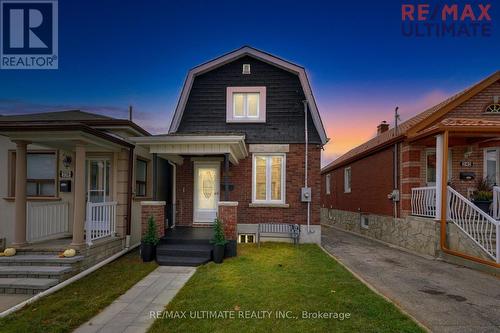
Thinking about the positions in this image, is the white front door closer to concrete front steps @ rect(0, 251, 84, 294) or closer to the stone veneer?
concrete front steps @ rect(0, 251, 84, 294)

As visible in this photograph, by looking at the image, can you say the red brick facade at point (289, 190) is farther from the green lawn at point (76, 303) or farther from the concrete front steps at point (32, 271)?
the concrete front steps at point (32, 271)

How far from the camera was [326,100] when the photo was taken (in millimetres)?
16094

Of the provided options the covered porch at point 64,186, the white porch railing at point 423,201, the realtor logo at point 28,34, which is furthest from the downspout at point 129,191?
the white porch railing at point 423,201

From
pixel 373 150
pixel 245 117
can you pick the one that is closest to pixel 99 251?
pixel 245 117

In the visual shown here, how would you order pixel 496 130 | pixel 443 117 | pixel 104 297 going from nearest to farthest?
1. pixel 104 297
2. pixel 496 130
3. pixel 443 117

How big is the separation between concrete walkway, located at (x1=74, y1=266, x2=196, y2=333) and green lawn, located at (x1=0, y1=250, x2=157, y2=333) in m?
0.17

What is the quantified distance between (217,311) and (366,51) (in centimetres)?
1303

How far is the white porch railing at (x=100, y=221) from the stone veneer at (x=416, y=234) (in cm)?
955

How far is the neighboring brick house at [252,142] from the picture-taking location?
9.80m

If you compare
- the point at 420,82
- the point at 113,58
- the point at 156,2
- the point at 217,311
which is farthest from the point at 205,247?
the point at 420,82

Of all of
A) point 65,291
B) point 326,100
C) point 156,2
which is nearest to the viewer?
point 65,291

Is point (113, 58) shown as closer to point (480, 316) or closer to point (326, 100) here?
point (326, 100)

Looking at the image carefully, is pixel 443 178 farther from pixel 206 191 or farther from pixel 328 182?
pixel 328 182

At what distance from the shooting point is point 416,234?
912cm
